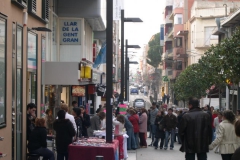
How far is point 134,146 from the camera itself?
68.5ft

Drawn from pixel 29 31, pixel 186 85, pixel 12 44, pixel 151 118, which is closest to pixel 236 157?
pixel 12 44

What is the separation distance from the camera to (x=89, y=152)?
11766mm

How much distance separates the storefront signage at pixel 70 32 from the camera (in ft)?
83.1

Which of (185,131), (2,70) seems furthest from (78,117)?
(185,131)

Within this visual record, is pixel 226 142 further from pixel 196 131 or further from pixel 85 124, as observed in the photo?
pixel 85 124

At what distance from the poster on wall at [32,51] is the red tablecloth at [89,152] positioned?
405cm

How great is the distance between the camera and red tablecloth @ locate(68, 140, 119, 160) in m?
11.8

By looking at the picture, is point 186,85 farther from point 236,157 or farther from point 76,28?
point 236,157

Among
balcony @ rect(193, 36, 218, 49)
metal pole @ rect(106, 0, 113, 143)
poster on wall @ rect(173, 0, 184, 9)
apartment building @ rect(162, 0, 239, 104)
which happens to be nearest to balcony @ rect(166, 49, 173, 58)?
apartment building @ rect(162, 0, 239, 104)

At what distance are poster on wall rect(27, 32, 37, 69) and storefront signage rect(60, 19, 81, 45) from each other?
9.32 metres

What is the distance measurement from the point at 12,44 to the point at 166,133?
34.2 ft

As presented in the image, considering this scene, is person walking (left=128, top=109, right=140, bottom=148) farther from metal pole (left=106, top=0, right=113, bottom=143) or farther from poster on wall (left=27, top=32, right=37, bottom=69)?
metal pole (left=106, top=0, right=113, bottom=143)

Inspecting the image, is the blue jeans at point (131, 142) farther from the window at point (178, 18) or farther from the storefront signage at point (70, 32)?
the window at point (178, 18)

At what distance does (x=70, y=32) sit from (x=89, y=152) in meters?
14.7
